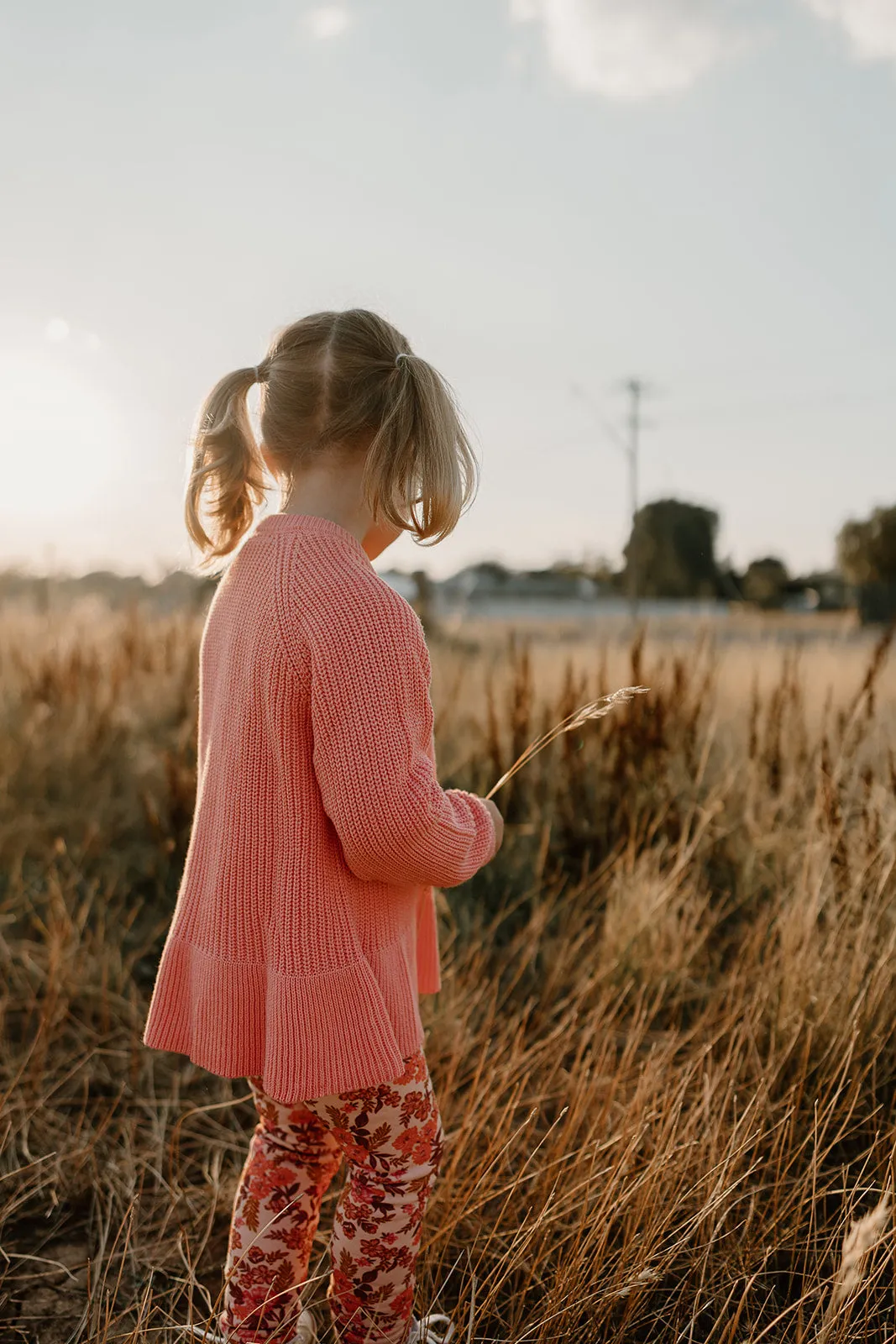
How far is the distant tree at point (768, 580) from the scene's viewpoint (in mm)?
28045

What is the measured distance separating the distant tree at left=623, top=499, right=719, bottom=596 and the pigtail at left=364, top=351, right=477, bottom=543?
19.8m

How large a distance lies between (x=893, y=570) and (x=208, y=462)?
33513 millimetres

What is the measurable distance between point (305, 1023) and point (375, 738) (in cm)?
41

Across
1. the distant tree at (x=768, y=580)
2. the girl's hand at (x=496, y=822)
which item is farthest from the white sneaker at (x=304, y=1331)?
the distant tree at (x=768, y=580)

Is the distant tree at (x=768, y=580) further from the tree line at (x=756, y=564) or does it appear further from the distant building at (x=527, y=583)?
the distant building at (x=527, y=583)

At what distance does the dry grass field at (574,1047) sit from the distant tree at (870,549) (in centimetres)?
2963

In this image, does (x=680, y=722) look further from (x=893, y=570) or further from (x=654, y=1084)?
(x=893, y=570)

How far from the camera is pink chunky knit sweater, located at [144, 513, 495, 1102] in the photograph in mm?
1306

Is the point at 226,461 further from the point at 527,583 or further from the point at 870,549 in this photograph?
the point at 527,583

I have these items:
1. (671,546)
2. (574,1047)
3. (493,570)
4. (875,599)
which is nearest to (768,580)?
(875,599)

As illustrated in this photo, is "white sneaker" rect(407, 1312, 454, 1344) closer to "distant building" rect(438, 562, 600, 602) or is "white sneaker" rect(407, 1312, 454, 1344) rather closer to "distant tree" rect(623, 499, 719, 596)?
"distant tree" rect(623, 499, 719, 596)

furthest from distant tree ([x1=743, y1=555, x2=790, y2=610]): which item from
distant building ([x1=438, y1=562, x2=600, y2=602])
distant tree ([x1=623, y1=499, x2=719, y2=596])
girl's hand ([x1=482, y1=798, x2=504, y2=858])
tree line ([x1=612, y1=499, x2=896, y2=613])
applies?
girl's hand ([x1=482, y1=798, x2=504, y2=858])

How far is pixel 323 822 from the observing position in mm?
1392

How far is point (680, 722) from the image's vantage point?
3344 mm
